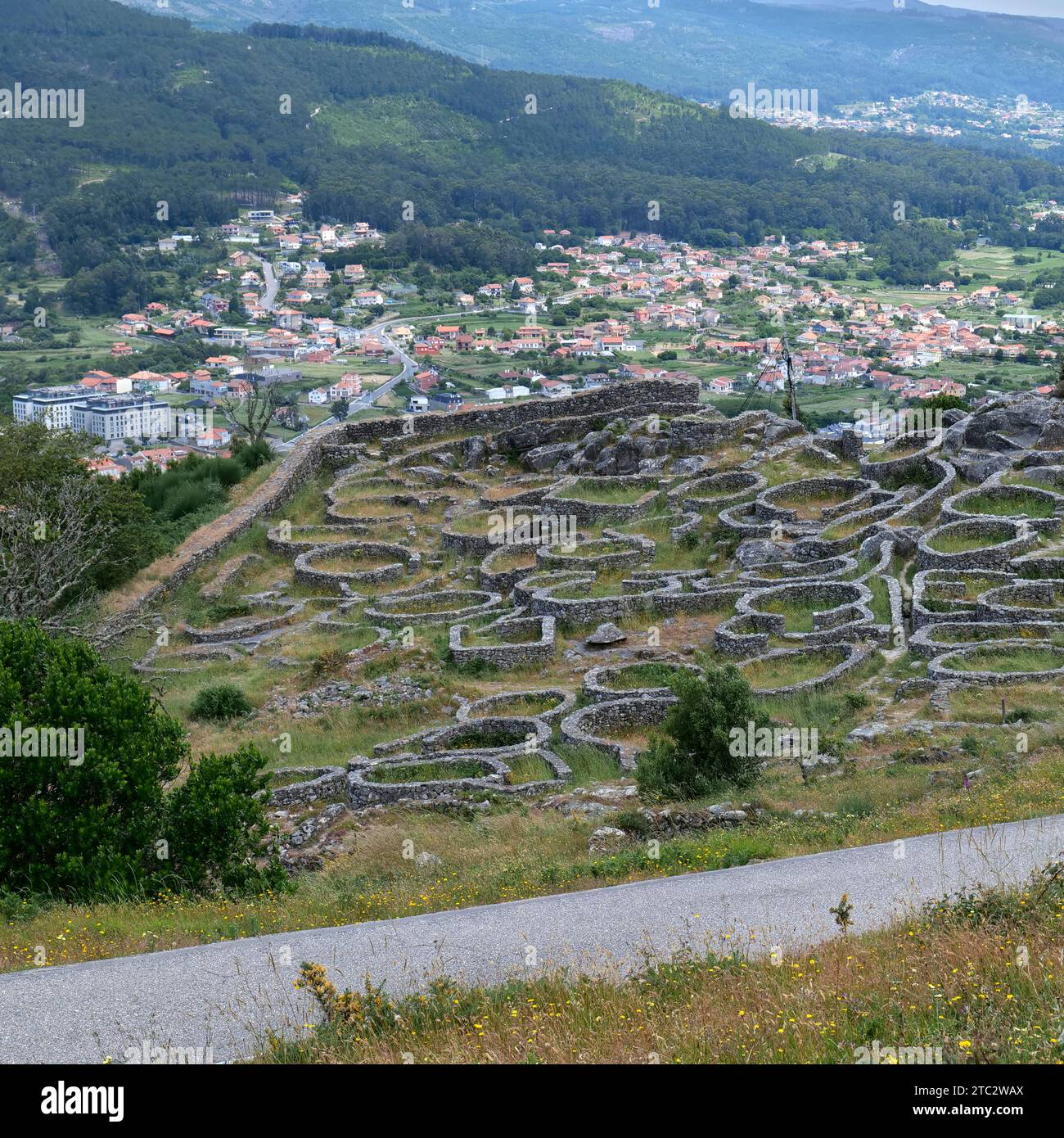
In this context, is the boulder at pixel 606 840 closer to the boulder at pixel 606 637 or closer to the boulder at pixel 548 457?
the boulder at pixel 606 637

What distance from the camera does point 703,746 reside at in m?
17.9

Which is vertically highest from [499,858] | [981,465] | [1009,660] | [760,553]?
[981,465]

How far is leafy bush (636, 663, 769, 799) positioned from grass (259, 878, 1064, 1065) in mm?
6745

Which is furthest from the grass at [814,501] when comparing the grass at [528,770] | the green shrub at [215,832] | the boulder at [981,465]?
the green shrub at [215,832]

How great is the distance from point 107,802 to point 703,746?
24.5 feet

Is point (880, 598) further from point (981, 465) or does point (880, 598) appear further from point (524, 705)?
point (981, 465)

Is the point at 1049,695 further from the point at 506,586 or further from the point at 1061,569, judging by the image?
the point at 506,586

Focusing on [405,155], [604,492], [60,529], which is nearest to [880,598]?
[604,492]

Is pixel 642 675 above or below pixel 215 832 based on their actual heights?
above

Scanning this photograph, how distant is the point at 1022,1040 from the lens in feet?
27.9

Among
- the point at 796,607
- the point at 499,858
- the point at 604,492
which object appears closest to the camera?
the point at 499,858

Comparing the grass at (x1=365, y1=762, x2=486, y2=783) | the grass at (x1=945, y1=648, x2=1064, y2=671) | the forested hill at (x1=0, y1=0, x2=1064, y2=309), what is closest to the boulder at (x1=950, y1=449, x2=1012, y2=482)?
the grass at (x1=945, y1=648, x2=1064, y2=671)
